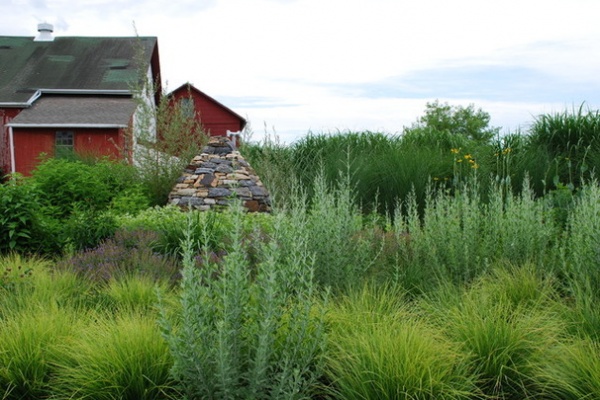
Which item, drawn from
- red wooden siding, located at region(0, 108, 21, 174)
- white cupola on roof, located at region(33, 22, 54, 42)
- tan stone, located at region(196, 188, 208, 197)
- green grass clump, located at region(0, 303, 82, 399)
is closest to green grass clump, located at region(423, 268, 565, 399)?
green grass clump, located at region(0, 303, 82, 399)

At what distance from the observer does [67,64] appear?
2650 cm

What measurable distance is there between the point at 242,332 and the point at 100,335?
101 centimetres

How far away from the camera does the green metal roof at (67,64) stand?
24688 mm

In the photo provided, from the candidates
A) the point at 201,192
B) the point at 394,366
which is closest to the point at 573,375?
the point at 394,366

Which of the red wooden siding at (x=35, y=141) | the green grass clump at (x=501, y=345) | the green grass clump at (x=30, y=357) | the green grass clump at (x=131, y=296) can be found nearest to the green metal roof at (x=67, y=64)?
the red wooden siding at (x=35, y=141)

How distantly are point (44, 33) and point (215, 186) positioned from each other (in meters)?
21.7

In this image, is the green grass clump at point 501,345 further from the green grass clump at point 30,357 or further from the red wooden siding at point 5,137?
the red wooden siding at point 5,137

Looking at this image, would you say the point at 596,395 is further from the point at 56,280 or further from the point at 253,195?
the point at 253,195

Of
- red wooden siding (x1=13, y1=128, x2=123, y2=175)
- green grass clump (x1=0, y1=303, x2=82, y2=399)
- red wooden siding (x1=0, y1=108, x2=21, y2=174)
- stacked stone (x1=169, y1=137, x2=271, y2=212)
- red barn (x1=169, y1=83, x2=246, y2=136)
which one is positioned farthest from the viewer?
red barn (x1=169, y1=83, x2=246, y2=136)

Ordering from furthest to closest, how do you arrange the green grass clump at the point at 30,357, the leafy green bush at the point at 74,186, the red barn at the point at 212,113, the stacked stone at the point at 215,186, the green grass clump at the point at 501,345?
the red barn at the point at 212,113 → the leafy green bush at the point at 74,186 → the stacked stone at the point at 215,186 → the green grass clump at the point at 30,357 → the green grass clump at the point at 501,345

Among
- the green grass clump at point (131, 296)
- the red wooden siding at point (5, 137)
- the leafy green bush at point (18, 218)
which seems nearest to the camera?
the green grass clump at point (131, 296)

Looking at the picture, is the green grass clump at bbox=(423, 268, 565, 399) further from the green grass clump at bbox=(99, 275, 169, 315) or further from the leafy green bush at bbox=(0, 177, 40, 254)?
the leafy green bush at bbox=(0, 177, 40, 254)

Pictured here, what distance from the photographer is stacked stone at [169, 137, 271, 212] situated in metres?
11.1

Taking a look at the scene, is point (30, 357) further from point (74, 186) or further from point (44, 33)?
point (44, 33)
